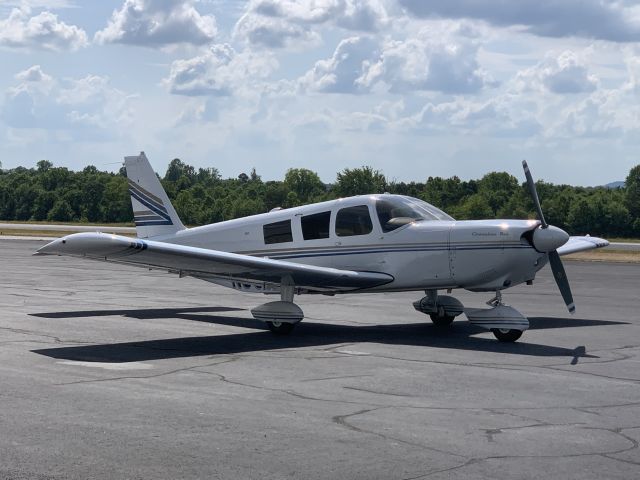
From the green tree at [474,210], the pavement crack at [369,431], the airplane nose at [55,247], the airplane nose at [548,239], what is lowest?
the pavement crack at [369,431]

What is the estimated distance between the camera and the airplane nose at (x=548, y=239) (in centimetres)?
1437

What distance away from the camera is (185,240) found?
18219 millimetres

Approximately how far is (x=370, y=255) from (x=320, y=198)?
2791 inches

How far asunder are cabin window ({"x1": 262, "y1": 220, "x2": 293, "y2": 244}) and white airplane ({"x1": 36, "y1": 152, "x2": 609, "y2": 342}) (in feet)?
0.06

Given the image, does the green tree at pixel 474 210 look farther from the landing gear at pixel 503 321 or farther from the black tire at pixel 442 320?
the landing gear at pixel 503 321

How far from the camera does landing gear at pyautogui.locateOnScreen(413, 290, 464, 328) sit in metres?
16.5

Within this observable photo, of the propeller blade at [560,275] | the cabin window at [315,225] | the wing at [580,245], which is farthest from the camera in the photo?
the wing at [580,245]

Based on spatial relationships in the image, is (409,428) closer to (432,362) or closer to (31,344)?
(432,362)

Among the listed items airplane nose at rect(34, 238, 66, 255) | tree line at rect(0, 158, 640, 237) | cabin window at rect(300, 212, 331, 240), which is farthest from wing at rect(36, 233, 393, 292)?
tree line at rect(0, 158, 640, 237)

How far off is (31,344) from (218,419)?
19.0ft

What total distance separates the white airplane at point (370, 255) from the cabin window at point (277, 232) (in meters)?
0.02

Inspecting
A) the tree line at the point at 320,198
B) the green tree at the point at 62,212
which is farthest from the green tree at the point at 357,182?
the green tree at the point at 62,212

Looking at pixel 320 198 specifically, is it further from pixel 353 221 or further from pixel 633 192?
pixel 353 221

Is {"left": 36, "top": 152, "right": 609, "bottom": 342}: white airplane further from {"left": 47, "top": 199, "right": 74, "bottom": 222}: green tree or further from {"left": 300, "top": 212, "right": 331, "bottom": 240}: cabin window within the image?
{"left": 47, "top": 199, "right": 74, "bottom": 222}: green tree
